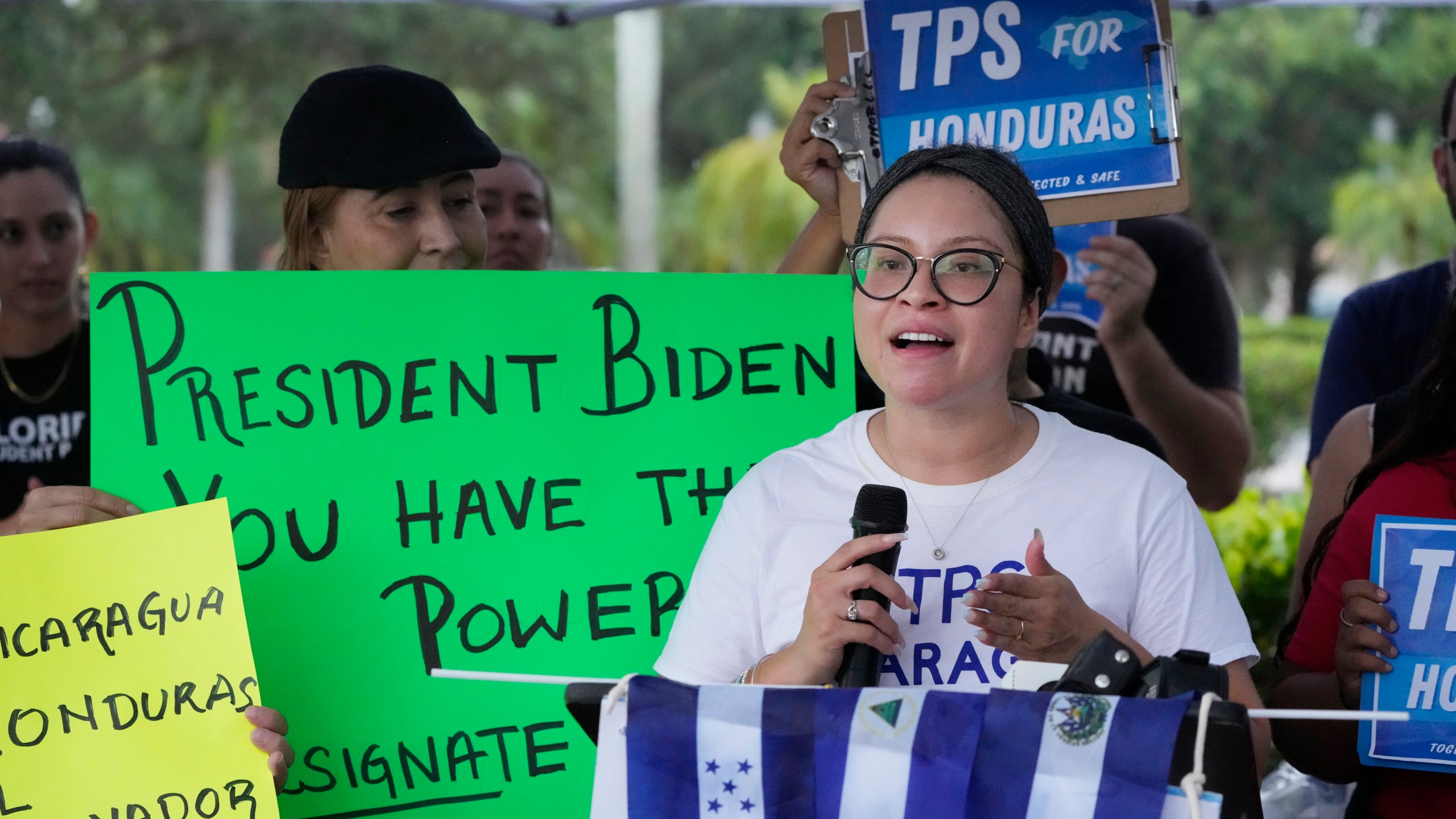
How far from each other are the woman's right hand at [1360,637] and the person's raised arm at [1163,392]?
815mm

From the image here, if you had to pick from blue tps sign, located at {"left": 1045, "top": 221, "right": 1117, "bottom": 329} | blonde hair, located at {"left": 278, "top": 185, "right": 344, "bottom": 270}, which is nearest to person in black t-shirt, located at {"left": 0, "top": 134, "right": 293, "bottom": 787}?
blonde hair, located at {"left": 278, "top": 185, "right": 344, "bottom": 270}

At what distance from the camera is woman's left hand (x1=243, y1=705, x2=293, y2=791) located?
2002mm

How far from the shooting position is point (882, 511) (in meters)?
1.68

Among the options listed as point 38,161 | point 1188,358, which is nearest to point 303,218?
point 38,161

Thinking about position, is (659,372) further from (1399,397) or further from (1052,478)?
(1399,397)

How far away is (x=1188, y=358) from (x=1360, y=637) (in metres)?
1.50

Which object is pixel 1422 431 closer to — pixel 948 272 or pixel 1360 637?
pixel 1360 637

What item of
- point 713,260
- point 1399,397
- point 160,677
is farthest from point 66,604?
point 713,260

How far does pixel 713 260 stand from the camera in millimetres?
21438

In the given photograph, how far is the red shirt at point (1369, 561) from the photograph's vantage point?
2.18 meters

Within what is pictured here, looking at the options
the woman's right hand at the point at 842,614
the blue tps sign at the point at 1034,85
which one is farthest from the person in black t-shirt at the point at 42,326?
the woman's right hand at the point at 842,614

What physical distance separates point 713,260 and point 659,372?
62.6ft

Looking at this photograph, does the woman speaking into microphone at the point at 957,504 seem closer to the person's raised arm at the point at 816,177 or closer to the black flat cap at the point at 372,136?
the person's raised arm at the point at 816,177

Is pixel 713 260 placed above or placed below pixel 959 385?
above
